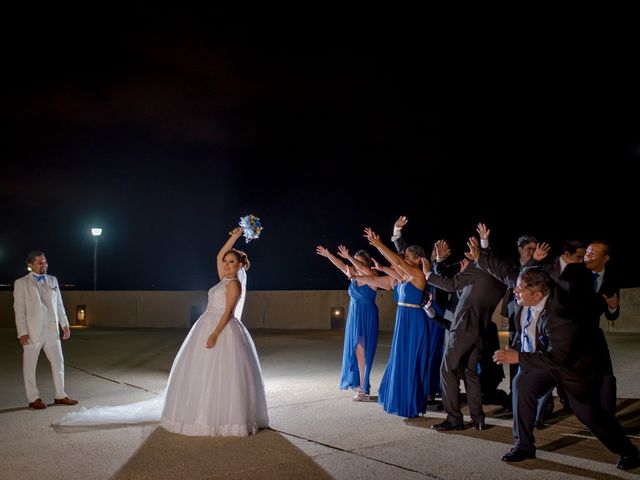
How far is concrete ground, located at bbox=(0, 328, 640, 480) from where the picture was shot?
5.11 meters

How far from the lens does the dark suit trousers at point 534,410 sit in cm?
505

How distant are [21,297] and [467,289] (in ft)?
17.6

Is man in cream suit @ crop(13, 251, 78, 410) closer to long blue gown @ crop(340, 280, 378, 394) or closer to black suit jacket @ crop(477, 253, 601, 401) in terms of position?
long blue gown @ crop(340, 280, 378, 394)

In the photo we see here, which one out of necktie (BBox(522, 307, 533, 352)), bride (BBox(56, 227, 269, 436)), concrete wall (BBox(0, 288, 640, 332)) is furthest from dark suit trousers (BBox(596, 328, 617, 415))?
concrete wall (BBox(0, 288, 640, 332))

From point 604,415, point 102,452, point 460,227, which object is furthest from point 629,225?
point 102,452

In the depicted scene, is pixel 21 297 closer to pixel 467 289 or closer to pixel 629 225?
pixel 467 289

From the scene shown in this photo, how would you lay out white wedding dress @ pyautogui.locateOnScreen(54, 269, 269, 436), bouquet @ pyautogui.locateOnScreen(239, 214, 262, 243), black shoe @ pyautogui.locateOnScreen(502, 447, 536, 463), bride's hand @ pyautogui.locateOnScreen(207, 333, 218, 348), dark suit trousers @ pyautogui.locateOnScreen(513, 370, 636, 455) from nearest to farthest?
dark suit trousers @ pyautogui.locateOnScreen(513, 370, 636, 455), black shoe @ pyautogui.locateOnScreen(502, 447, 536, 463), white wedding dress @ pyautogui.locateOnScreen(54, 269, 269, 436), bride's hand @ pyautogui.locateOnScreen(207, 333, 218, 348), bouquet @ pyautogui.locateOnScreen(239, 214, 262, 243)

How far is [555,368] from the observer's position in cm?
516

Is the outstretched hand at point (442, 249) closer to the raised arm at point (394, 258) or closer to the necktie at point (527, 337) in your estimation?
the raised arm at point (394, 258)

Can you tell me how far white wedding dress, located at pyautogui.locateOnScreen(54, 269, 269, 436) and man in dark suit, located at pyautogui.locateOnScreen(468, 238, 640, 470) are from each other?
8.06 feet

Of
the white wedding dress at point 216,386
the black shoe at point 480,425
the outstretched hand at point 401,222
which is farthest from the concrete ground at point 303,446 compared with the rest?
the outstretched hand at point 401,222

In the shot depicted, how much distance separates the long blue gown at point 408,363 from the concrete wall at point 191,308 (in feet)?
43.1

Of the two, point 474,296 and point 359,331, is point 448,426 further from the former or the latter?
point 359,331

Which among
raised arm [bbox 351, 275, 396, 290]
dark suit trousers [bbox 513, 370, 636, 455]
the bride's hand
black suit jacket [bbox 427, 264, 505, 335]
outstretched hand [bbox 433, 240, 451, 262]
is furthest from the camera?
raised arm [bbox 351, 275, 396, 290]
